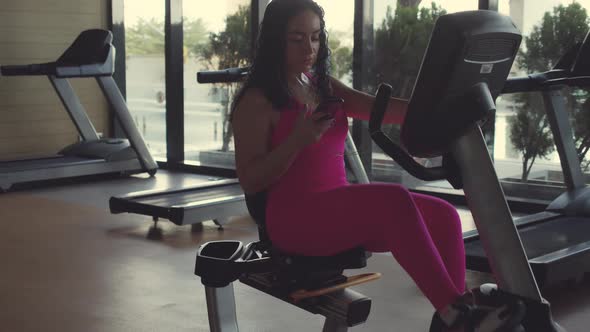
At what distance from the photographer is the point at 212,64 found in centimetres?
675

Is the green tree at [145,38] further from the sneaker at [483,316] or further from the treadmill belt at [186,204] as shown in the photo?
the sneaker at [483,316]

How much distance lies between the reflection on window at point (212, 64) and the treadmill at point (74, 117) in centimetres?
63

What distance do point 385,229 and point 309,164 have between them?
1.17 ft

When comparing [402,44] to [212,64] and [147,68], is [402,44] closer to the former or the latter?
[212,64]

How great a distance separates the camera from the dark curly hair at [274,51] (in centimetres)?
216

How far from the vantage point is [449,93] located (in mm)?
1710

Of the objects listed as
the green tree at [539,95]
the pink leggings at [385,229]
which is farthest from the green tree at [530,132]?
the pink leggings at [385,229]

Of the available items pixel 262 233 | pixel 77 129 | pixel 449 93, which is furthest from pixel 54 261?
pixel 77 129

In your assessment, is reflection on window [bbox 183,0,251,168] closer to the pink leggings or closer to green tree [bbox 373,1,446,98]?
green tree [bbox 373,1,446,98]

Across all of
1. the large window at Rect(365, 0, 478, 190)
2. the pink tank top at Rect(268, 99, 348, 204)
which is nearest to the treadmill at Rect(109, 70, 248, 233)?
the large window at Rect(365, 0, 478, 190)

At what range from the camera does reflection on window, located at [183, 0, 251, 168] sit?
6.55m

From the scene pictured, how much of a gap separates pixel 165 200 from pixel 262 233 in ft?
8.47

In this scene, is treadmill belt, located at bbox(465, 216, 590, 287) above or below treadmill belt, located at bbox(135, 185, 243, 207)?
above

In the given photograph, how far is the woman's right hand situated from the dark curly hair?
233mm
